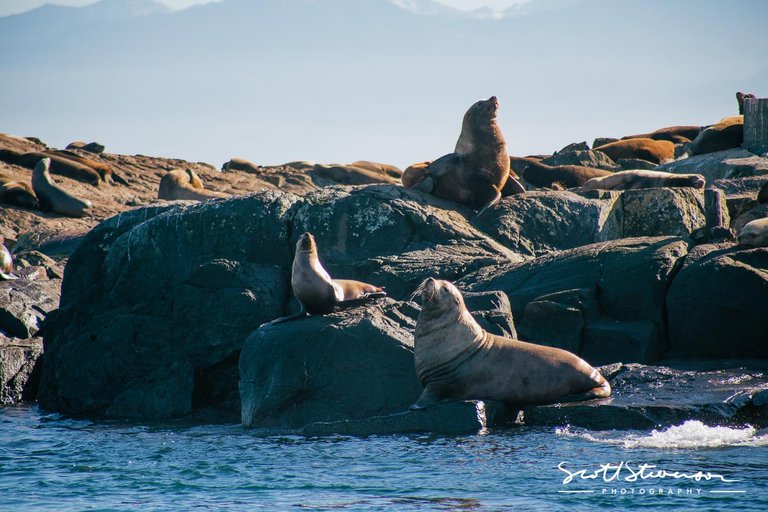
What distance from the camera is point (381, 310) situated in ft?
35.4

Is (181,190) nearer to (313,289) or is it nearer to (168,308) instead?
(168,308)

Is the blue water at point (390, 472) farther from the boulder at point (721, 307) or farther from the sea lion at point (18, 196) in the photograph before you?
the sea lion at point (18, 196)

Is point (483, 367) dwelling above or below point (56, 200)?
below

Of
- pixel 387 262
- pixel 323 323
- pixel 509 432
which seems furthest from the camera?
pixel 387 262

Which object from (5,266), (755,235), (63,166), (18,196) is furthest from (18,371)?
(63,166)

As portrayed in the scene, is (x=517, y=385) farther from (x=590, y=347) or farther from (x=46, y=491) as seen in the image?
(x=46, y=491)

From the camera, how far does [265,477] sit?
7.82 meters

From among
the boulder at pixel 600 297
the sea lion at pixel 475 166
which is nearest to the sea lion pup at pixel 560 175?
the sea lion at pixel 475 166

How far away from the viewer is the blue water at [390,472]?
6871mm

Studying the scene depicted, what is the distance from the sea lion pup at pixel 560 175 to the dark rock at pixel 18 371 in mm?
13114

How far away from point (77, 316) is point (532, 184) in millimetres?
13525

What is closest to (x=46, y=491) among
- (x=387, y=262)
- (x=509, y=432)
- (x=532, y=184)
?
(x=509, y=432)

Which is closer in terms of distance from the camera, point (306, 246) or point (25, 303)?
point (306, 246)

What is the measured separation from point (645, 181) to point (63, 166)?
1677 cm
